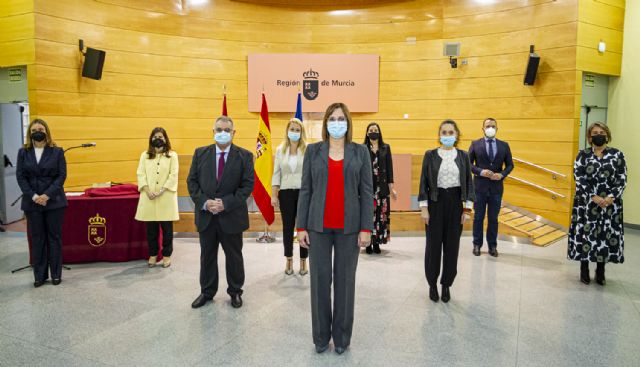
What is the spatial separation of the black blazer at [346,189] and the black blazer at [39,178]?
2.84 m

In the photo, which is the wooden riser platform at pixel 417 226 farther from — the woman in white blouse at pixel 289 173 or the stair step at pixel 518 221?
the woman in white blouse at pixel 289 173

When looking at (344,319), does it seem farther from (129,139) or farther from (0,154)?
(0,154)

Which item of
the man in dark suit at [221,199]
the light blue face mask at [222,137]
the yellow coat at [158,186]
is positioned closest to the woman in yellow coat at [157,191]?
the yellow coat at [158,186]

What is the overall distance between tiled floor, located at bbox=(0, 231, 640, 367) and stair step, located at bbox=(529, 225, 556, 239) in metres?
1.38

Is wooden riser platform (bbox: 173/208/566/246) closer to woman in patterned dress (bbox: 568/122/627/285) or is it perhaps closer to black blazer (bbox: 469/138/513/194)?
black blazer (bbox: 469/138/513/194)

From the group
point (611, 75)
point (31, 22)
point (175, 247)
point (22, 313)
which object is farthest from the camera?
point (611, 75)

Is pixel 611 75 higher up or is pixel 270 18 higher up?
pixel 270 18

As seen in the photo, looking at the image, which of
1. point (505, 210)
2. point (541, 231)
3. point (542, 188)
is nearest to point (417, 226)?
point (505, 210)

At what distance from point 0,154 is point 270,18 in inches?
204

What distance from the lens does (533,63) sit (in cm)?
771

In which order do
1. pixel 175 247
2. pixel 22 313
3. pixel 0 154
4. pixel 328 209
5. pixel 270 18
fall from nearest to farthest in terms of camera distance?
pixel 328 209 → pixel 22 313 → pixel 175 247 → pixel 0 154 → pixel 270 18

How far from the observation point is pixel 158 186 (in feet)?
17.6

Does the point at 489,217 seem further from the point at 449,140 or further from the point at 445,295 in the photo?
the point at 449,140

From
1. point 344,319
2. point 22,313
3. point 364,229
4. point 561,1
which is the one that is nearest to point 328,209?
point 364,229
